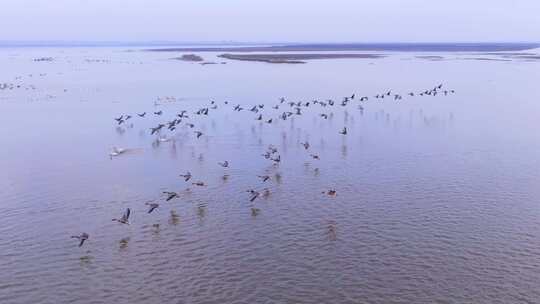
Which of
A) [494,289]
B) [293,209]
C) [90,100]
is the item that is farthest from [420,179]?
[90,100]

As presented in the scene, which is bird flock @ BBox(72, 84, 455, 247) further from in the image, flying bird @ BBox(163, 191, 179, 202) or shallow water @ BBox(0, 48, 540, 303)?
shallow water @ BBox(0, 48, 540, 303)

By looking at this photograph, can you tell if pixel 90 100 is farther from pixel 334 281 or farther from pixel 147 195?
pixel 334 281

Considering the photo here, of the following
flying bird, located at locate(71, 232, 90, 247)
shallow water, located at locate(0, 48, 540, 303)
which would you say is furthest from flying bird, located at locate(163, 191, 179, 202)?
flying bird, located at locate(71, 232, 90, 247)

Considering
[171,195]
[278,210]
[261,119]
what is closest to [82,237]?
[171,195]

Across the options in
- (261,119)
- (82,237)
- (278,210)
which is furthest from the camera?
(261,119)

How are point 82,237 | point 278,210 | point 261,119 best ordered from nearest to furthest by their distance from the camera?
point 82,237 → point 278,210 → point 261,119

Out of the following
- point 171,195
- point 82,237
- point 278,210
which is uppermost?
point 171,195

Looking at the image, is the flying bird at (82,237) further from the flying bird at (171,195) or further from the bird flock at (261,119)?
the flying bird at (171,195)

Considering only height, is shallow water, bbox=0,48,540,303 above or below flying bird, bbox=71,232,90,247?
below

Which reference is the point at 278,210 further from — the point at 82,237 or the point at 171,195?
the point at 82,237
